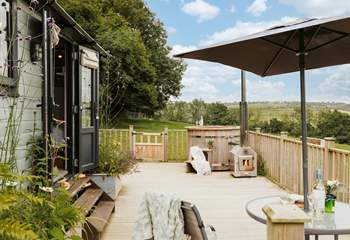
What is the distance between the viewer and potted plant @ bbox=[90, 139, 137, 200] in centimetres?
651

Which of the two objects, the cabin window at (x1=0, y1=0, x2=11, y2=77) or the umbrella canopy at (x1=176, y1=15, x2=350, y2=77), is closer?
the umbrella canopy at (x1=176, y1=15, x2=350, y2=77)

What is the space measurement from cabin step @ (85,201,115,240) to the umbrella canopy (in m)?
1.81

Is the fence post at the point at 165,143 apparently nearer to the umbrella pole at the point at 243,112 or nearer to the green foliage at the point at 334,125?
the umbrella pole at the point at 243,112

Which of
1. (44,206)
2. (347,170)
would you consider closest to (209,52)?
(44,206)

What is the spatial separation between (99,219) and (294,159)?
4.49 m

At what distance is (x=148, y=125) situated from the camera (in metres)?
20.2

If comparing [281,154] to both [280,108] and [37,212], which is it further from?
[37,212]

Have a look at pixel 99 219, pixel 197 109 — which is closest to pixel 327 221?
pixel 99 219

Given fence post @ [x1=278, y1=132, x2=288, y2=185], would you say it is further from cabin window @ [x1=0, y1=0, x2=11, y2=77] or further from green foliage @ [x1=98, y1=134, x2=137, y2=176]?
cabin window @ [x1=0, y1=0, x2=11, y2=77]

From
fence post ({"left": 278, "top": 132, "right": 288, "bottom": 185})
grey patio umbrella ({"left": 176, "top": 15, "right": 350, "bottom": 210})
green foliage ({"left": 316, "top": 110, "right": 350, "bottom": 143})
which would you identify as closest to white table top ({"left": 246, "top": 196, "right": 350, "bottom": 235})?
grey patio umbrella ({"left": 176, "top": 15, "right": 350, "bottom": 210})

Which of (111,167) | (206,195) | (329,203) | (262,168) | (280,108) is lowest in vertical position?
(206,195)

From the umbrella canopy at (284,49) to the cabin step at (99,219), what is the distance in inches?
71.4

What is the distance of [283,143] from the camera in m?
7.96

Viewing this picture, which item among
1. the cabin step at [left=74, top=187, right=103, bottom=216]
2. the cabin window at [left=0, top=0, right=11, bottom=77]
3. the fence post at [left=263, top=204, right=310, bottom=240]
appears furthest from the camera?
the cabin step at [left=74, top=187, right=103, bottom=216]
